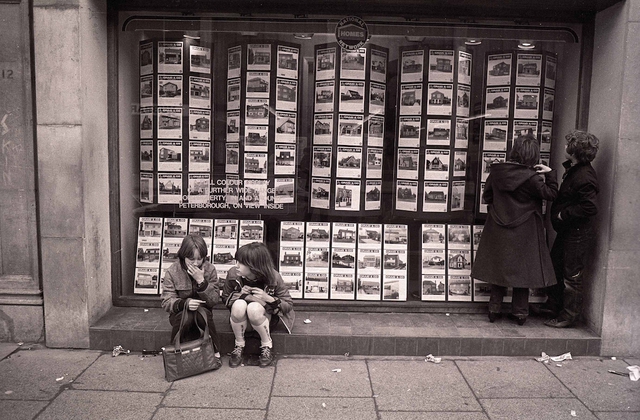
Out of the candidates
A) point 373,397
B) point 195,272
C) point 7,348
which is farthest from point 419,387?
point 7,348

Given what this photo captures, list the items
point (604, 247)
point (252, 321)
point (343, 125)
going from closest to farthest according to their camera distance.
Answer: point (252, 321), point (604, 247), point (343, 125)

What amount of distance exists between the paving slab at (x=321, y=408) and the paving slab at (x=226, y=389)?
0.13 m

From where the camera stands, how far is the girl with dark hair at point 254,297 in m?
4.41

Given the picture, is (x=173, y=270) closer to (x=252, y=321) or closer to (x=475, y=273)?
(x=252, y=321)

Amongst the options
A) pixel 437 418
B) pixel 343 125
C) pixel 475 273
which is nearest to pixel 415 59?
pixel 343 125

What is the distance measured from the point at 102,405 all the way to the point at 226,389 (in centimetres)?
91

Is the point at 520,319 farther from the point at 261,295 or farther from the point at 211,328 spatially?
the point at 211,328

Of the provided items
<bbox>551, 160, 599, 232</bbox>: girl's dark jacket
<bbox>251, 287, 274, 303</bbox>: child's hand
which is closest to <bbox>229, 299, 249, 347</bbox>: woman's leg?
<bbox>251, 287, 274, 303</bbox>: child's hand

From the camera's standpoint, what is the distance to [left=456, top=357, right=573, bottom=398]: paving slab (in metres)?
4.11

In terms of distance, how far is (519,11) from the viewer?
5.25 metres

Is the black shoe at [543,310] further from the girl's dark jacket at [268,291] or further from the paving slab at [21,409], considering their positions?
the paving slab at [21,409]

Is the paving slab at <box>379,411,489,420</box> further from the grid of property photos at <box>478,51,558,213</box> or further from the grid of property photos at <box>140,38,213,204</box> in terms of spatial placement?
the grid of property photos at <box>140,38,213,204</box>

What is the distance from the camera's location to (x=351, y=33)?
5.37 metres

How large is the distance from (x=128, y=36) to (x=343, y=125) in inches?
94.0
